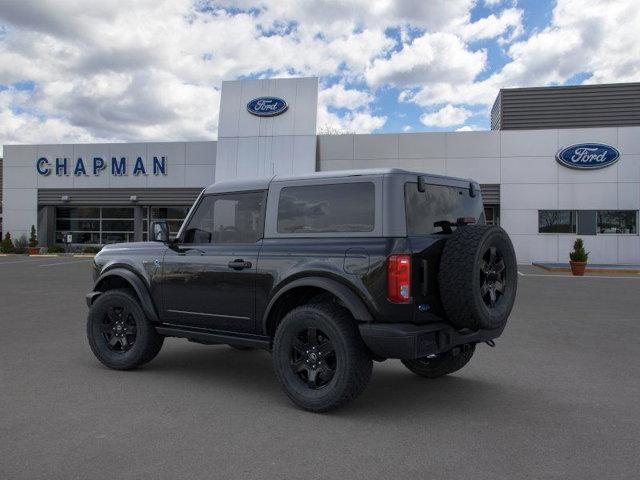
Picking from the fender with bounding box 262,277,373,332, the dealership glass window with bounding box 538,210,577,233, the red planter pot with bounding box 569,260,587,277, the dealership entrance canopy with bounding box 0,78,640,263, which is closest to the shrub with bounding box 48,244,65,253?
the dealership entrance canopy with bounding box 0,78,640,263

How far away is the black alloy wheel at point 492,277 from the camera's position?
189 inches

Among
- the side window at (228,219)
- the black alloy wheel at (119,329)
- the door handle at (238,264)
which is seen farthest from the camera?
the black alloy wheel at (119,329)

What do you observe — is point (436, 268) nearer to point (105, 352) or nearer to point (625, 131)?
point (105, 352)

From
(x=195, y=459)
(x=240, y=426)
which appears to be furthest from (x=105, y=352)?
(x=195, y=459)

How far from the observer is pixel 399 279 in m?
4.38

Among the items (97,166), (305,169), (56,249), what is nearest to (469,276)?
(305,169)

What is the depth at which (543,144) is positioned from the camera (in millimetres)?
25875

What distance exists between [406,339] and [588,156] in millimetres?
23973

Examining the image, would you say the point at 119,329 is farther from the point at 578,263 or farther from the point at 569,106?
the point at 569,106

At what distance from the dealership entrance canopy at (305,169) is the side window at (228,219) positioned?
1627 centimetres

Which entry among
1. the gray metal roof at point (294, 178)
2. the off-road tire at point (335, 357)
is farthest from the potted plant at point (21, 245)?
the off-road tire at point (335, 357)

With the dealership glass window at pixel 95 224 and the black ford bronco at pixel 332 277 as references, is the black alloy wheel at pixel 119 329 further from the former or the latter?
the dealership glass window at pixel 95 224

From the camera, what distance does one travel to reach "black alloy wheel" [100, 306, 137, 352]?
20.5 feet

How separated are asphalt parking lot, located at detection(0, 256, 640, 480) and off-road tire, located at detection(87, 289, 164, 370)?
0.14m
